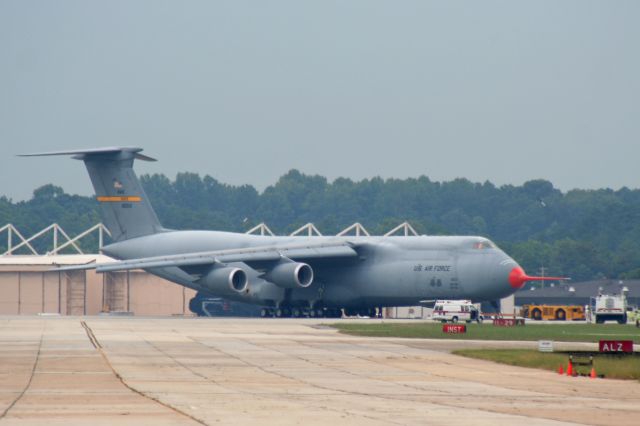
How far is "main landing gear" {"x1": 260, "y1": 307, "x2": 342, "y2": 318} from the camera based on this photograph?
67875mm

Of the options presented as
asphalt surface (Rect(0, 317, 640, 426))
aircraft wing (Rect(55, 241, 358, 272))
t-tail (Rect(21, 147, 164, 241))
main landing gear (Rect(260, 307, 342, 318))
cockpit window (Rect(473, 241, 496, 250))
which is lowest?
asphalt surface (Rect(0, 317, 640, 426))

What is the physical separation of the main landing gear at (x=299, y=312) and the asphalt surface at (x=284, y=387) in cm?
2990

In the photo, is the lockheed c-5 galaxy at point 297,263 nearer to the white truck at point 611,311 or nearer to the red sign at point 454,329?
the white truck at point 611,311

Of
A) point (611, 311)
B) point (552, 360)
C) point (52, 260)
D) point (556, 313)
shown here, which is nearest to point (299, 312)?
point (611, 311)

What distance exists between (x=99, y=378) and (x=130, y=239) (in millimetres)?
47502

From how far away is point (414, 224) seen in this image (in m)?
159

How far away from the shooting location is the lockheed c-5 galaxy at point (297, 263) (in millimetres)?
63188

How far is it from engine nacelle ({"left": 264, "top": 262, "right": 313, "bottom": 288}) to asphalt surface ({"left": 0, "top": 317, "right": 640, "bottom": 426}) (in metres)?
26.7

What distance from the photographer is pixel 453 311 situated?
205 ft

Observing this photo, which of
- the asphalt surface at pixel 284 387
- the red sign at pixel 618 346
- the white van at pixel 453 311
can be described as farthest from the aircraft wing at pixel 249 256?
the red sign at pixel 618 346

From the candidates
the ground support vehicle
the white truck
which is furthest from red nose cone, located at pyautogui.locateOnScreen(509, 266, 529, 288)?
the ground support vehicle

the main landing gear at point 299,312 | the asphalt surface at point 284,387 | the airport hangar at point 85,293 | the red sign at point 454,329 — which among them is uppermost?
the airport hangar at point 85,293

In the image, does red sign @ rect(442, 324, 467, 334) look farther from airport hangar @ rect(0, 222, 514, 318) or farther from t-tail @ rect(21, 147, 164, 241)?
airport hangar @ rect(0, 222, 514, 318)

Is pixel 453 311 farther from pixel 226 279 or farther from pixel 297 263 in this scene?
pixel 226 279
